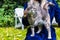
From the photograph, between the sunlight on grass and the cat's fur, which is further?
the sunlight on grass

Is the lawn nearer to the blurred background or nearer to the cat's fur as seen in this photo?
the blurred background

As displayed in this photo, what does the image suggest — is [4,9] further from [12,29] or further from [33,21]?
[33,21]

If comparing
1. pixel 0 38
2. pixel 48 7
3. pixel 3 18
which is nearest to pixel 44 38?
pixel 48 7

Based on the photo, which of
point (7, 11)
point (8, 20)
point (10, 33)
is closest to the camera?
point (10, 33)

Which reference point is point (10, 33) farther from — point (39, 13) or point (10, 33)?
point (39, 13)

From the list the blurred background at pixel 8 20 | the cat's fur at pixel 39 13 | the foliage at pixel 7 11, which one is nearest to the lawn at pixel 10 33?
the blurred background at pixel 8 20

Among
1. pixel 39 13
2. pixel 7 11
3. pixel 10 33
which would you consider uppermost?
pixel 39 13

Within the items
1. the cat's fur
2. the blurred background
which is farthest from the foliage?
the cat's fur

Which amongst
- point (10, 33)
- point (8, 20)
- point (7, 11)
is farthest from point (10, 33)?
point (8, 20)

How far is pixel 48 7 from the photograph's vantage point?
188 cm

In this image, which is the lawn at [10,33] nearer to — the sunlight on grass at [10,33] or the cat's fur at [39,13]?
the sunlight on grass at [10,33]

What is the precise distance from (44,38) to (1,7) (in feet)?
4.64

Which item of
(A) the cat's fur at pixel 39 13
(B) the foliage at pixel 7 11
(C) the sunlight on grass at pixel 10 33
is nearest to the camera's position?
(A) the cat's fur at pixel 39 13

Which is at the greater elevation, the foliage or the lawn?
the foliage
